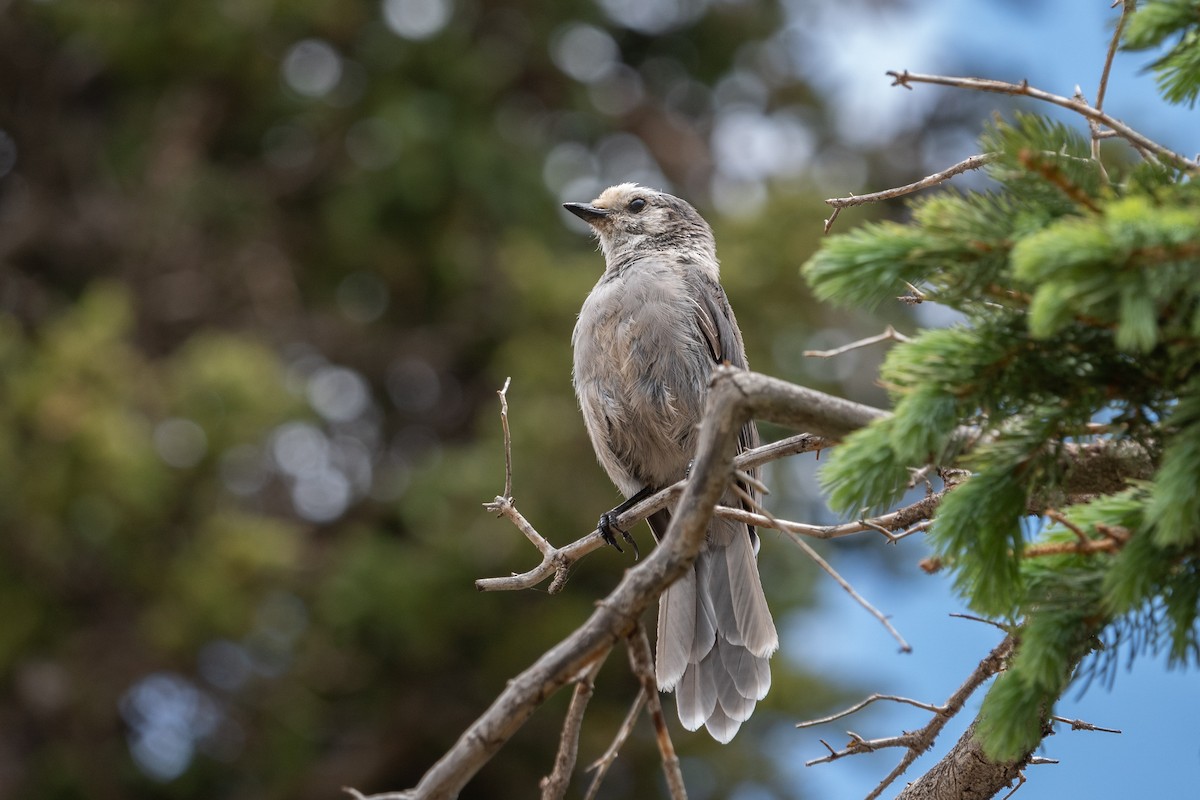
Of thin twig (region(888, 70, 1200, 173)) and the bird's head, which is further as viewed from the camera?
the bird's head

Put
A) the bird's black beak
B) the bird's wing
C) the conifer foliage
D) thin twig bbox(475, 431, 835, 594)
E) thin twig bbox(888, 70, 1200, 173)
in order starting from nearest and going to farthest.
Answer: the conifer foliage < thin twig bbox(888, 70, 1200, 173) < thin twig bbox(475, 431, 835, 594) < the bird's wing < the bird's black beak

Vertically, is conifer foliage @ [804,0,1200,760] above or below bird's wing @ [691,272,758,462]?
below

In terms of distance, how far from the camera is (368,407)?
33.8 ft

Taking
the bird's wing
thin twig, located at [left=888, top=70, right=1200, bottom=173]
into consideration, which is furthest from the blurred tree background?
thin twig, located at [left=888, top=70, right=1200, bottom=173]

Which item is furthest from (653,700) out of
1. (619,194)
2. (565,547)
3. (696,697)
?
(619,194)

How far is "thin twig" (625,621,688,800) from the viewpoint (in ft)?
5.79

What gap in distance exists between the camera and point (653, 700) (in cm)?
175

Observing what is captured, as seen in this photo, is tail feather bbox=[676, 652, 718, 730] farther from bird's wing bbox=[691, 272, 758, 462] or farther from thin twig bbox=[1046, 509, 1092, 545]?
thin twig bbox=[1046, 509, 1092, 545]

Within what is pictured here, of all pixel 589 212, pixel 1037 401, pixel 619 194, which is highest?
pixel 619 194

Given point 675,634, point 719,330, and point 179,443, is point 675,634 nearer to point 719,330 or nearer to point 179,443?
point 719,330

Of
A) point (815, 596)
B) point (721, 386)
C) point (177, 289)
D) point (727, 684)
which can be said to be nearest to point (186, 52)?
point (177, 289)

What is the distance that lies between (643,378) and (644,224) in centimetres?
100

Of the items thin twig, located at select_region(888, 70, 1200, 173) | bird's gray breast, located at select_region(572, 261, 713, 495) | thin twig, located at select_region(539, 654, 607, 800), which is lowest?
thin twig, located at select_region(539, 654, 607, 800)

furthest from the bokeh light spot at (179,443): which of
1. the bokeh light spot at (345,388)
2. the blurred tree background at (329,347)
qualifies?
the bokeh light spot at (345,388)
